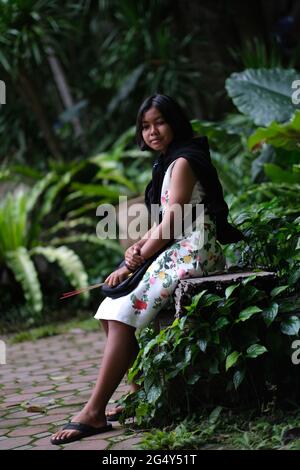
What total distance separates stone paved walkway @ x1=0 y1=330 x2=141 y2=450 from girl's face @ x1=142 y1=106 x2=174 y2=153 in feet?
4.11

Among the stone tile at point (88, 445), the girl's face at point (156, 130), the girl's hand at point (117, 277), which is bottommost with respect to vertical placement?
the stone tile at point (88, 445)

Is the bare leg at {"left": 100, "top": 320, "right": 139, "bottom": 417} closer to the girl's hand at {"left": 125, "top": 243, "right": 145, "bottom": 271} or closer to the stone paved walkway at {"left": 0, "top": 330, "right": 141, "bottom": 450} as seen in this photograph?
the stone paved walkway at {"left": 0, "top": 330, "right": 141, "bottom": 450}

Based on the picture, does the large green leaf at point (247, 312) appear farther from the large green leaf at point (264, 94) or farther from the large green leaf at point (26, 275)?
Result: the large green leaf at point (26, 275)

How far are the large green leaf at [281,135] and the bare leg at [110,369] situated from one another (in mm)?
2350

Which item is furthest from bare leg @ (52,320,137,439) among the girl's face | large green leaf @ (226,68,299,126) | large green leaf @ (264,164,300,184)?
large green leaf @ (226,68,299,126)

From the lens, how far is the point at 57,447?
2672 millimetres

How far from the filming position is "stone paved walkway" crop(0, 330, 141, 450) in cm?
277

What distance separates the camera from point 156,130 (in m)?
3.07

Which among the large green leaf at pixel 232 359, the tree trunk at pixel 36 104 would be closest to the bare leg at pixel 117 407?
the large green leaf at pixel 232 359

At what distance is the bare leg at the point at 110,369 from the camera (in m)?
2.80

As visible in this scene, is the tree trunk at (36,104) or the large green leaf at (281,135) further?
the tree trunk at (36,104)

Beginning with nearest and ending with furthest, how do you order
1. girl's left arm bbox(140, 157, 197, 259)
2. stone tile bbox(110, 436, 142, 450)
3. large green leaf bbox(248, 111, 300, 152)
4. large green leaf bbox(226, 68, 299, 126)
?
stone tile bbox(110, 436, 142, 450), girl's left arm bbox(140, 157, 197, 259), large green leaf bbox(248, 111, 300, 152), large green leaf bbox(226, 68, 299, 126)

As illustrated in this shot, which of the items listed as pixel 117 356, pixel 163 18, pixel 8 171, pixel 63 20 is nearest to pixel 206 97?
pixel 163 18

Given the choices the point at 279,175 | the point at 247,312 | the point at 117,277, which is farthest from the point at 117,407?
the point at 279,175
